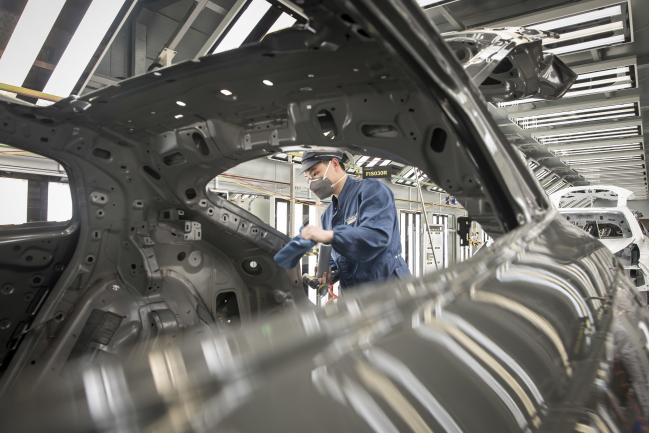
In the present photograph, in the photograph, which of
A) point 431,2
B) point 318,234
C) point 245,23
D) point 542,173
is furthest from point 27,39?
point 542,173

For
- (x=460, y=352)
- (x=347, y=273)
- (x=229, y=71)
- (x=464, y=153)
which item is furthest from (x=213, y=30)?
(x=460, y=352)

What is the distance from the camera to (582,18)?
350 centimetres

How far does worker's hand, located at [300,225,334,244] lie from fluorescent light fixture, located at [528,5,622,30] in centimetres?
267

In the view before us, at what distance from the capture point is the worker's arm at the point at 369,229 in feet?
7.43

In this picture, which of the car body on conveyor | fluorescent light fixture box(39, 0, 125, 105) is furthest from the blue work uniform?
fluorescent light fixture box(39, 0, 125, 105)

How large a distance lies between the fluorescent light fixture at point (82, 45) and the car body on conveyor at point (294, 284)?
1081 millimetres

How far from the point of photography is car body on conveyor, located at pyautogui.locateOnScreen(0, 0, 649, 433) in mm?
392

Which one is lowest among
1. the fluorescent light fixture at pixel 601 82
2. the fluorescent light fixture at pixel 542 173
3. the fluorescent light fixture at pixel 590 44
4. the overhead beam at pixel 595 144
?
the fluorescent light fixture at pixel 542 173

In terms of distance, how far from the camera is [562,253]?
1.23 m

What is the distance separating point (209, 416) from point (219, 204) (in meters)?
2.48

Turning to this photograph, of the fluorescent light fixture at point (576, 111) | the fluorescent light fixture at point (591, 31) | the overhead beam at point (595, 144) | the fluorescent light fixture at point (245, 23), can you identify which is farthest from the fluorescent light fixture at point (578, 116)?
the fluorescent light fixture at point (245, 23)

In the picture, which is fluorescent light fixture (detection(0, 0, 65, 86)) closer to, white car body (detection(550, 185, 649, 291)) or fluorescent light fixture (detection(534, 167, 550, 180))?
white car body (detection(550, 185, 649, 291))

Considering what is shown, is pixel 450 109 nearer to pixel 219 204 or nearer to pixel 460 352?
pixel 460 352

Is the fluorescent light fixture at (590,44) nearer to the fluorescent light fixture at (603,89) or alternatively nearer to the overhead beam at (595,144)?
the fluorescent light fixture at (603,89)
